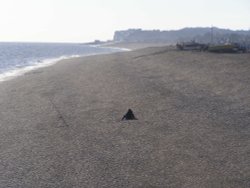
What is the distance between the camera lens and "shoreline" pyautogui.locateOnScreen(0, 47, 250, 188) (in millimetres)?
12062

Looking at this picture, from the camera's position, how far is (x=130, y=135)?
1642 cm

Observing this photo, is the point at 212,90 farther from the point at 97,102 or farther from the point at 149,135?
the point at 149,135

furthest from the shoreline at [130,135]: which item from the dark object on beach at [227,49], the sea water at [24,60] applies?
the dark object on beach at [227,49]

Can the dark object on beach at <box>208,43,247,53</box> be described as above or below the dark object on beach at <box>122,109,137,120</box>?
below

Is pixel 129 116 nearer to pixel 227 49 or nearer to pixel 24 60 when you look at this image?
pixel 227 49

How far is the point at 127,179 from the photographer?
1182 centimetres

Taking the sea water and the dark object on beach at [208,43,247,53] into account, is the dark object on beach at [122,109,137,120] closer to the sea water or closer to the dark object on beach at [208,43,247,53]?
the sea water

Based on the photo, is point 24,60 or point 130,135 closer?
point 130,135

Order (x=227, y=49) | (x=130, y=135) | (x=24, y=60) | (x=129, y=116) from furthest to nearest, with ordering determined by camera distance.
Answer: (x=24, y=60)
(x=227, y=49)
(x=129, y=116)
(x=130, y=135)

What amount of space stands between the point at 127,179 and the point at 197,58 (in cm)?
3394

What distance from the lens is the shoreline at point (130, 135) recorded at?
12.1m

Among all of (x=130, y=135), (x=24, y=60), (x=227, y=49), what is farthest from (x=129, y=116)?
(x=24, y=60)

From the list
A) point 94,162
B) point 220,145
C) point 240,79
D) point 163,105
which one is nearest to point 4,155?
point 94,162

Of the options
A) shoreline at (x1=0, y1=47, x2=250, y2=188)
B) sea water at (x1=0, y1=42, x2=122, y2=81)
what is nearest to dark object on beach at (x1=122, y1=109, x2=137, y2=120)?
shoreline at (x1=0, y1=47, x2=250, y2=188)
